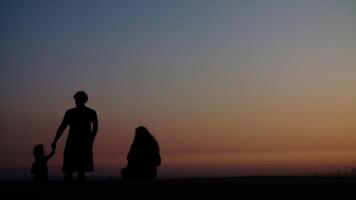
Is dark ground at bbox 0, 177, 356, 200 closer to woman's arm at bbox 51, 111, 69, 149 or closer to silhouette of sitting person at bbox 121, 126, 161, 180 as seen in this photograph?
woman's arm at bbox 51, 111, 69, 149

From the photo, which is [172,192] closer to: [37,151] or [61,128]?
[61,128]

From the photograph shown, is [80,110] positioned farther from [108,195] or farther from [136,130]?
[108,195]

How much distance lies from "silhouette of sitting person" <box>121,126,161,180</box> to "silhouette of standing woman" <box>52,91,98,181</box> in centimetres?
286

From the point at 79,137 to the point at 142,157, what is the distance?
3.22 m

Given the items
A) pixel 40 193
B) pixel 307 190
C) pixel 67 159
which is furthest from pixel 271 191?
pixel 67 159

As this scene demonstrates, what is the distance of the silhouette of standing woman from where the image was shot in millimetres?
14602

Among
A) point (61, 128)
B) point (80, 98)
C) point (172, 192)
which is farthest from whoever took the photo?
point (61, 128)

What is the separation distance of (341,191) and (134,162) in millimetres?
7744

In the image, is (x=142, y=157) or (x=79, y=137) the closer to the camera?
(x=79, y=137)

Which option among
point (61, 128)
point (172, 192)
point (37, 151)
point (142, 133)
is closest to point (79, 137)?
point (61, 128)

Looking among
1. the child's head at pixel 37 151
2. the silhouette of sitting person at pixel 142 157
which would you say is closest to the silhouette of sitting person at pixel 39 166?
the child's head at pixel 37 151

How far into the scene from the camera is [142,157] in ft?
57.7

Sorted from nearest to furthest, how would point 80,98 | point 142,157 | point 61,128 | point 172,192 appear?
point 172,192 → point 80,98 → point 61,128 → point 142,157

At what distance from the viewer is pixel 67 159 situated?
14656 millimetres
